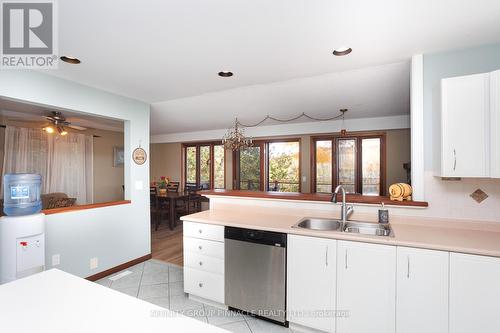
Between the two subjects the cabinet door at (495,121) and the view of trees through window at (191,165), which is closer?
the cabinet door at (495,121)

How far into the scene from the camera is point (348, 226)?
218 centimetres

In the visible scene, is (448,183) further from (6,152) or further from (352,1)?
(6,152)

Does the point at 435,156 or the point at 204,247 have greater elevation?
the point at 435,156

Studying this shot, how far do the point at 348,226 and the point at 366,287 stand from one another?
0.56 metres

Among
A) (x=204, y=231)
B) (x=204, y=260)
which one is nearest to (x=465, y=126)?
(x=204, y=231)

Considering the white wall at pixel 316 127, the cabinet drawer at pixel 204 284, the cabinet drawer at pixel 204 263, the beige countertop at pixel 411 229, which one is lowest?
the cabinet drawer at pixel 204 284

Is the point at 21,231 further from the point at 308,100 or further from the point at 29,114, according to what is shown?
the point at 308,100

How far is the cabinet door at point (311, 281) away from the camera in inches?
72.6

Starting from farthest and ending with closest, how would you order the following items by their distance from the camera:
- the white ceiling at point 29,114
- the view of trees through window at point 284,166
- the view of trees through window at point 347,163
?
the view of trees through window at point 284,166
the view of trees through window at point 347,163
the white ceiling at point 29,114

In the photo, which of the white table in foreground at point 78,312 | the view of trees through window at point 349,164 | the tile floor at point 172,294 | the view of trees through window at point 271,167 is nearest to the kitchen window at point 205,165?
the view of trees through window at point 271,167

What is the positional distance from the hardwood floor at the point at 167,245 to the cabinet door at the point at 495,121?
3.47m

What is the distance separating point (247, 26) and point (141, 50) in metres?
0.95

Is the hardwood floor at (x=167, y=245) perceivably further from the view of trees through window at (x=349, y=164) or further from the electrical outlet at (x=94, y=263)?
the view of trees through window at (x=349, y=164)

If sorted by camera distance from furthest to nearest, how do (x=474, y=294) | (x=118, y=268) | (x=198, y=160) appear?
(x=198, y=160) < (x=118, y=268) < (x=474, y=294)
